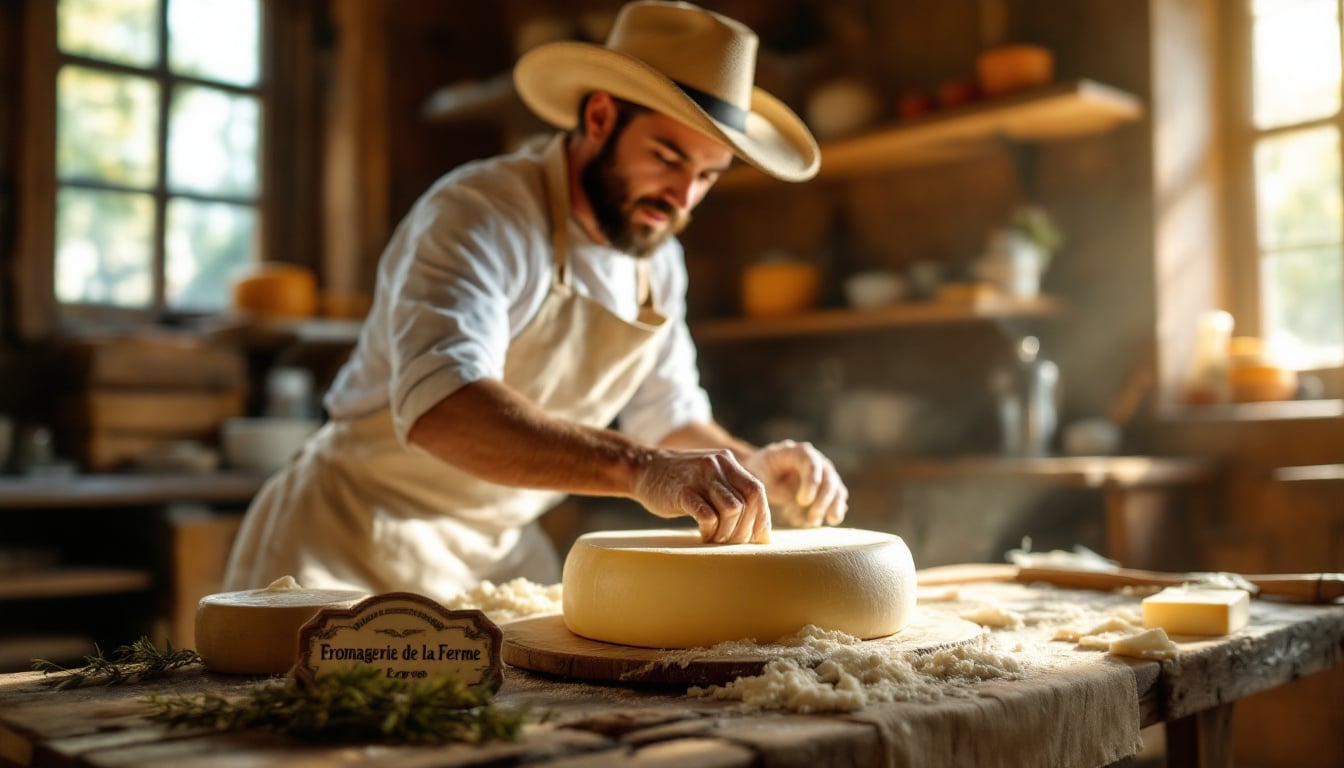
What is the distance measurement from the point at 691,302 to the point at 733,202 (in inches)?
17.3

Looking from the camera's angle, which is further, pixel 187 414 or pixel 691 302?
pixel 691 302

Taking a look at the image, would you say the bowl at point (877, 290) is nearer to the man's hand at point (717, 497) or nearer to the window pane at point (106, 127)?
the man's hand at point (717, 497)

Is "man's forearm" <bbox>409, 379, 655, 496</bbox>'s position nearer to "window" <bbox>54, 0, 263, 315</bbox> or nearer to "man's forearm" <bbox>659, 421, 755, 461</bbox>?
"man's forearm" <bbox>659, 421, 755, 461</bbox>

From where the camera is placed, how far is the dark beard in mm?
2166

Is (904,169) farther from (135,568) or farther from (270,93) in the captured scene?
(135,568)

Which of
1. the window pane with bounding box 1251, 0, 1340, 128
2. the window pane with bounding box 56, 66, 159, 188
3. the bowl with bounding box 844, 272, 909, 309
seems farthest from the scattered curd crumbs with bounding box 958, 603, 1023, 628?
A: the window pane with bounding box 56, 66, 159, 188

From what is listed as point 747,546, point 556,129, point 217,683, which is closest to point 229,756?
point 217,683

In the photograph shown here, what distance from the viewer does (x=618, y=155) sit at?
2164 millimetres

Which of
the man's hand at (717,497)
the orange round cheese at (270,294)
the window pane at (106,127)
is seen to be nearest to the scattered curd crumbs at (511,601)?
the man's hand at (717,497)

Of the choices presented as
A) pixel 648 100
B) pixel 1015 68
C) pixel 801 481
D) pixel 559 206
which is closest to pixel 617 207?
pixel 559 206

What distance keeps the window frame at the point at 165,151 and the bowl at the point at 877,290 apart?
7.53ft

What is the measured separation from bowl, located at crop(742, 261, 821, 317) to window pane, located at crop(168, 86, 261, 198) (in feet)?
6.94

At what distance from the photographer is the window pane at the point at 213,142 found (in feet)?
15.0

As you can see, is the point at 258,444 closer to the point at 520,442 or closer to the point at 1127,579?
the point at 520,442
